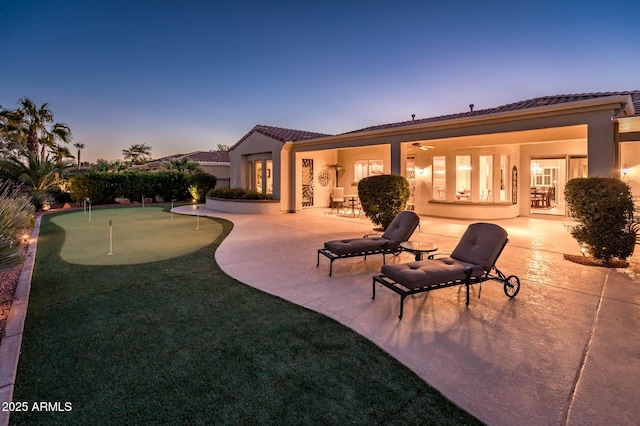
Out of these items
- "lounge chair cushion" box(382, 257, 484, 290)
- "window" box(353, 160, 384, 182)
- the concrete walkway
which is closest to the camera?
the concrete walkway

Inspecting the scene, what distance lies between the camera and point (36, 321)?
400cm

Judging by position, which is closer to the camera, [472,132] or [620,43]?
[472,132]

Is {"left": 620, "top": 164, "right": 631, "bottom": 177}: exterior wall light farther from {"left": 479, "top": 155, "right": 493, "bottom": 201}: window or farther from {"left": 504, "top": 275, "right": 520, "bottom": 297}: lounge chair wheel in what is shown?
{"left": 504, "top": 275, "right": 520, "bottom": 297}: lounge chair wheel

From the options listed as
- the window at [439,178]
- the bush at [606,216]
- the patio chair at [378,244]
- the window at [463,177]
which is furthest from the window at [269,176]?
the bush at [606,216]

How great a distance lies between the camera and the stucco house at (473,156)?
26.2ft

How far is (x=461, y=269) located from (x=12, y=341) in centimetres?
546

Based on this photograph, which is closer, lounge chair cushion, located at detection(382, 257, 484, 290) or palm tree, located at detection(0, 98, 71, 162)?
lounge chair cushion, located at detection(382, 257, 484, 290)

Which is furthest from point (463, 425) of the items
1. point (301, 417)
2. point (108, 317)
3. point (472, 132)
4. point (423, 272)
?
point (472, 132)

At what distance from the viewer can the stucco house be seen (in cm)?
800

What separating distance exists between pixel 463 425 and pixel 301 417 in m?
1.16

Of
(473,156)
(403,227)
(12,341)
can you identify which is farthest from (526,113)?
(12,341)

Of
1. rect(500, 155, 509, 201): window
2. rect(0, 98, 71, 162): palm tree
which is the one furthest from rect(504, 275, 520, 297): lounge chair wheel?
rect(0, 98, 71, 162): palm tree

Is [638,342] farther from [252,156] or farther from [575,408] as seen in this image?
[252,156]

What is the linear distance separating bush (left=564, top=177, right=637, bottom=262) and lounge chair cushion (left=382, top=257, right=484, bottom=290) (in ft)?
11.8
